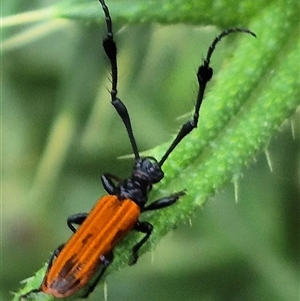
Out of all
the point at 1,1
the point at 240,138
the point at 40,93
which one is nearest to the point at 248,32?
the point at 240,138

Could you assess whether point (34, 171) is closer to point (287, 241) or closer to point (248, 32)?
point (287, 241)

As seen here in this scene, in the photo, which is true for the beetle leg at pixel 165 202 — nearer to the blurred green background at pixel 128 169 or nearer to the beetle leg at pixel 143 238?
the beetle leg at pixel 143 238

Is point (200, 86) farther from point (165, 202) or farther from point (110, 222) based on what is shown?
point (110, 222)

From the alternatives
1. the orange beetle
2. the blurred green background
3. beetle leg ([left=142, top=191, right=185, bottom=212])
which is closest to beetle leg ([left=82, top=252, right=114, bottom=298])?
the orange beetle

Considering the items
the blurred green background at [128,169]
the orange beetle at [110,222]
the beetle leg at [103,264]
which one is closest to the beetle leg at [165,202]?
the orange beetle at [110,222]

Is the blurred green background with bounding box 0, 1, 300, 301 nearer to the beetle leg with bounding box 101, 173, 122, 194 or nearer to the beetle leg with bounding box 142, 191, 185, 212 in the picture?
the beetle leg with bounding box 101, 173, 122, 194
